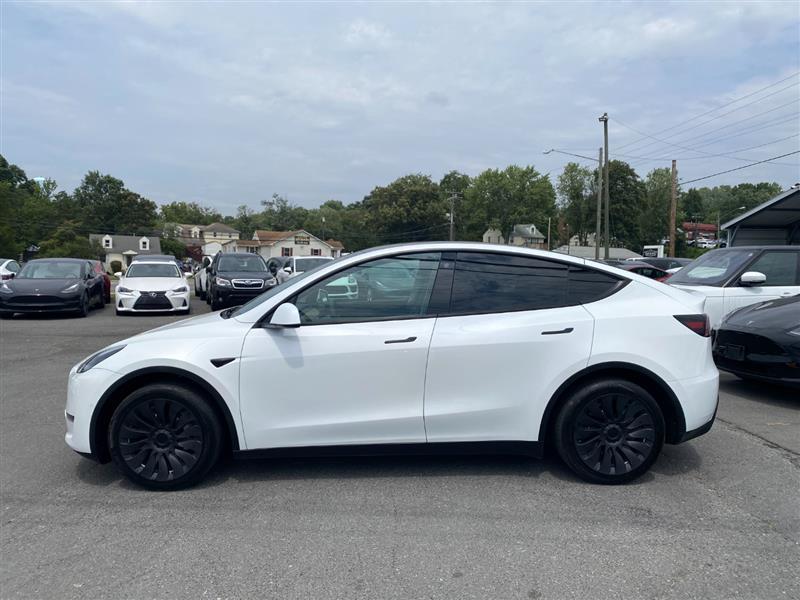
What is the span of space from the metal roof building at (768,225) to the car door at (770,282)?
7.96m

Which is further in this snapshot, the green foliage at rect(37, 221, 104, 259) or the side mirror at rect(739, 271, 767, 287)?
the green foliage at rect(37, 221, 104, 259)

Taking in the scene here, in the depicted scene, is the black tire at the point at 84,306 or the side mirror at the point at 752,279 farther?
the black tire at the point at 84,306

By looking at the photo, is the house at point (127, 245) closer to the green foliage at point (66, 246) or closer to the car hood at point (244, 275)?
the green foliage at point (66, 246)

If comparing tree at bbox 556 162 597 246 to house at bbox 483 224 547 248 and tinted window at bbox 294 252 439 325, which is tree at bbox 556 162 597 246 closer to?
house at bbox 483 224 547 248

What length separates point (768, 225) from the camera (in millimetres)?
16812

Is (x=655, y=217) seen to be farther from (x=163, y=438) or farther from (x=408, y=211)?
(x=163, y=438)

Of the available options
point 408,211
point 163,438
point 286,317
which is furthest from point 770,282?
point 408,211

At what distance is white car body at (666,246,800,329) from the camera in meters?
8.03

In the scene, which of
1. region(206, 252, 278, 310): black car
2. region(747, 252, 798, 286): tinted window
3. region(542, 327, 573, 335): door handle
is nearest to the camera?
region(542, 327, 573, 335): door handle

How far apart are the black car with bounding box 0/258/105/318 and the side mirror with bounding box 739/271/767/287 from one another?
46.6 feet

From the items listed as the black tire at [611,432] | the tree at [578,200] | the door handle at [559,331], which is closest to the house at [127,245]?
the tree at [578,200]

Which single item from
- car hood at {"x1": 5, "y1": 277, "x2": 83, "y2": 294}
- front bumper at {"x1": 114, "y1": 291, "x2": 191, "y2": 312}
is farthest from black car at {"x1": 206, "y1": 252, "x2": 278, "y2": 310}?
car hood at {"x1": 5, "y1": 277, "x2": 83, "y2": 294}

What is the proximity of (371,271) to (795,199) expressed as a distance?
48.7 ft

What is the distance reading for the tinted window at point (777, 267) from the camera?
826 cm
